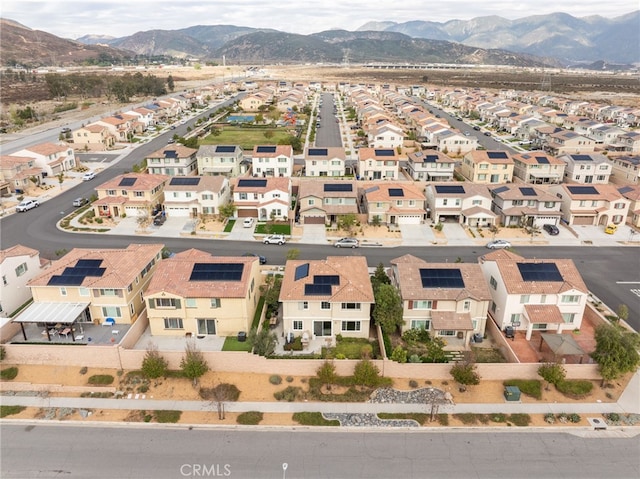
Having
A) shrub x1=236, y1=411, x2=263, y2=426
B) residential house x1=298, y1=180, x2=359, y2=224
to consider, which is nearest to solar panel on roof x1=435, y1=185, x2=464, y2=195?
residential house x1=298, y1=180, x2=359, y2=224

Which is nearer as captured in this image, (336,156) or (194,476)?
(194,476)

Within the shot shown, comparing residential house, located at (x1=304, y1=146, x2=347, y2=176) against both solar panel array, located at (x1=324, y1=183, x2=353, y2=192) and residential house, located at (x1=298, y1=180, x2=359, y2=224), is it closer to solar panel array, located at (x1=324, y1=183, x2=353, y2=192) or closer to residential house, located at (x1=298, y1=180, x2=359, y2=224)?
solar panel array, located at (x1=324, y1=183, x2=353, y2=192)

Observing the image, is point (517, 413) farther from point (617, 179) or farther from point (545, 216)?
point (617, 179)

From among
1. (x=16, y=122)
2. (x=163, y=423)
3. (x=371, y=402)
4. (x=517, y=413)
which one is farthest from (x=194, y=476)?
(x=16, y=122)

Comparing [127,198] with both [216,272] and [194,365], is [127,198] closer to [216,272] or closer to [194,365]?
[216,272]

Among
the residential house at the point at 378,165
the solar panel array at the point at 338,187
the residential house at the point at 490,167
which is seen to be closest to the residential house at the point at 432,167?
the residential house at the point at 378,165

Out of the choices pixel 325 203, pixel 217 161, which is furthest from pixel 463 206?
pixel 217 161

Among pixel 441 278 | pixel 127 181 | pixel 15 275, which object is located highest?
pixel 127 181
